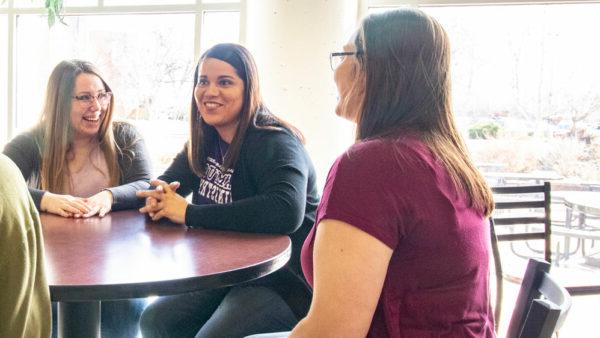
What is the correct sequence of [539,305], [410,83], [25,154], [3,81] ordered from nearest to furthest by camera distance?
1. [539,305]
2. [410,83]
3. [25,154]
4. [3,81]

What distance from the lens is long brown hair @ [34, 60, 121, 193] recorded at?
6.67 feet

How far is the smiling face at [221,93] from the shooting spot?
5.74 feet

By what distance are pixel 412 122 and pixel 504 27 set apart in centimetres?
243

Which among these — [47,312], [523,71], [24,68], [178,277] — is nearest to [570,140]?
[523,71]

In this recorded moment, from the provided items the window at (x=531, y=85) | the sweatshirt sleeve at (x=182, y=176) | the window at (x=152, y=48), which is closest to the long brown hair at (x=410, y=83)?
the sweatshirt sleeve at (x=182, y=176)

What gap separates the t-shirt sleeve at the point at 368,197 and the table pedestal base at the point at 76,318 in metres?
0.83

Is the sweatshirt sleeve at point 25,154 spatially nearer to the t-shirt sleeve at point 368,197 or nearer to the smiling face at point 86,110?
the smiling face at point 86,110

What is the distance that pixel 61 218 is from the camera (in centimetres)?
164

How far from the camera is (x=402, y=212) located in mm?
866

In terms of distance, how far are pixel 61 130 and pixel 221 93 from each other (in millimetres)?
773

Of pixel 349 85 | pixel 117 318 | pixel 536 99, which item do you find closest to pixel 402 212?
pixel 349 85

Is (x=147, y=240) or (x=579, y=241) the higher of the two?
(x=147, y=240)

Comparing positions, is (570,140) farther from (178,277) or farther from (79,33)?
(79,33)

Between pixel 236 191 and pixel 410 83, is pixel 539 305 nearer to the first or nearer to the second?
pixel 410 83
